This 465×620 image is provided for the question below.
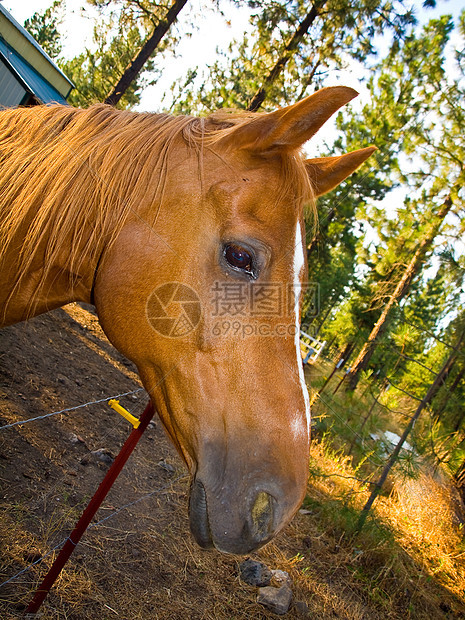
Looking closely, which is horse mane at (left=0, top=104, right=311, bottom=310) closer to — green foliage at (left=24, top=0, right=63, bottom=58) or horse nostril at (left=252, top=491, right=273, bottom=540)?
horse nostril at (left=252, top=491, right=273, bottom=540)

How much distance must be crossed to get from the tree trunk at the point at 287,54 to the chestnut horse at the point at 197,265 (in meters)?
9.65

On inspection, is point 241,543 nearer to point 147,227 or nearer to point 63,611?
point 147,227

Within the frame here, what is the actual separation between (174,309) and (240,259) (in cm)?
32

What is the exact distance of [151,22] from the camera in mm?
10180

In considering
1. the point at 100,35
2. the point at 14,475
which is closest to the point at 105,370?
the point at 14,475

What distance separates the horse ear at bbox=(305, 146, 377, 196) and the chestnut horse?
330 mm

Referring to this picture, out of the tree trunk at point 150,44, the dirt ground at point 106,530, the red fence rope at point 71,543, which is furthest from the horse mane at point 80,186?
the tree trunk at point 150,44

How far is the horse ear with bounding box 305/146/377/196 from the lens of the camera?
6.19 ft

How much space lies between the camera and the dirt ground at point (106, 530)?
2328 millimetres

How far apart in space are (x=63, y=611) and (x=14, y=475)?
3.32ft

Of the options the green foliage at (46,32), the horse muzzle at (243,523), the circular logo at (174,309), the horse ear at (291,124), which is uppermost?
the green foliage at (46,32)

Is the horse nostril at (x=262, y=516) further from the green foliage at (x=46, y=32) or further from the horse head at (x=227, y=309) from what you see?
the green foliage at (x=46, y=32)

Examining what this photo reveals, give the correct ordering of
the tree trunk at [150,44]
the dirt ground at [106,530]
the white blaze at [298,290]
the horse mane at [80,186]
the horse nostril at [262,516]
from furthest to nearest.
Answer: the tree trunk at [150,44] < the dirt ground at [106,530] < the horse mane at [80,186] < the white blaze at [298,290] < the horse nostril at [262,516]

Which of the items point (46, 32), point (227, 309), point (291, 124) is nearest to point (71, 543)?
point (227, 309)
